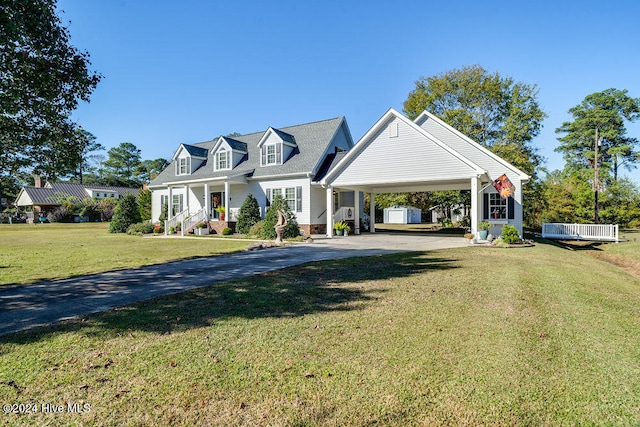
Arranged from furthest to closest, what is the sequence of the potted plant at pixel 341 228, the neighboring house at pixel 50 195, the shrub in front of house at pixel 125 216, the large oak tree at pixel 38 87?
the neighboring house at pixel 50 195
the shrub in front of house at pixel 125 216
the potted plant at pixel 341 228
the large oak tree at pixel 38 87

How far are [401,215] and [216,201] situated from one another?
29418mm

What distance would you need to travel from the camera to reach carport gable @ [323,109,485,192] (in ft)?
55.8

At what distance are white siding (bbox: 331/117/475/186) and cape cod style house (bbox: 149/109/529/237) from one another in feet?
0.16

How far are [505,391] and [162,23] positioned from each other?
1537 centimetres

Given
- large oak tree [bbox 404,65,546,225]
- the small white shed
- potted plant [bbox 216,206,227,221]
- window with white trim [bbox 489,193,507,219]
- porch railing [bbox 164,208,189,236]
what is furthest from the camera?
the small white shed

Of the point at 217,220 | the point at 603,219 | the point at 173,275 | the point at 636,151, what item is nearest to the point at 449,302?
the point at 173,275

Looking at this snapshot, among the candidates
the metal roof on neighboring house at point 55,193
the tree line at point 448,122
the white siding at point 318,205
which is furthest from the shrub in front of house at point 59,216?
the white siding at point 318,205

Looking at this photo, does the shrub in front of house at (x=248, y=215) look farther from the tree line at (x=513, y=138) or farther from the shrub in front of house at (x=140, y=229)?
the tree line at (x=513, y=138)

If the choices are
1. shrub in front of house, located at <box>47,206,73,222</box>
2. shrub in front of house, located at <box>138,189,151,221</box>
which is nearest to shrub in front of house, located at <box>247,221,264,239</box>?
shrub in front of house, located at <box>138,189,151,221</box>

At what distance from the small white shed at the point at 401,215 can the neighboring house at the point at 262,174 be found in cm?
2354

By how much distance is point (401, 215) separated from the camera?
159ft

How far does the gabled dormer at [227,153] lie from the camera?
26.1 metres

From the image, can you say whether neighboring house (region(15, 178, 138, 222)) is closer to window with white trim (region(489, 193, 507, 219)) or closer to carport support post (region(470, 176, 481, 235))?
carport support post (region(470, 176, 481, 235))

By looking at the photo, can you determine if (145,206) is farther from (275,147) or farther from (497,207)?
(497,207)
